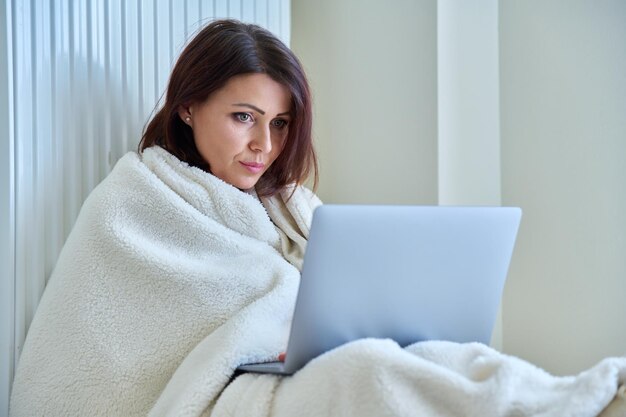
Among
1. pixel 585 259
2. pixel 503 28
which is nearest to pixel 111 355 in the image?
pixel 585 259

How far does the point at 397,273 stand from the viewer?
43.8 inches

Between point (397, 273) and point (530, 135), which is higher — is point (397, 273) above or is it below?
below

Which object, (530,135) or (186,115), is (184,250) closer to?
(186,115)

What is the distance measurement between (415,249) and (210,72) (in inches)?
22.9

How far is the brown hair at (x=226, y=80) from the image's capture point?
149 centimetres

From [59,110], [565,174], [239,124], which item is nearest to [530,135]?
[565,174]

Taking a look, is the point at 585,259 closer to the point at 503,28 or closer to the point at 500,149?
the point at 500,149

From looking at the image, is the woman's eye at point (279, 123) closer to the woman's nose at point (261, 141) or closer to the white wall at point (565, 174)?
the woman's nose at point (261, 141)

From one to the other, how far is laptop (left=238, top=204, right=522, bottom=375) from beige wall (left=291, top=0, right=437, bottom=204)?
0.74 meters

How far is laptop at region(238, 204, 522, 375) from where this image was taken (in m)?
1.04

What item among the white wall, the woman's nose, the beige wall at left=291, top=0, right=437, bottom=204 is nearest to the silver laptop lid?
the woman's nose

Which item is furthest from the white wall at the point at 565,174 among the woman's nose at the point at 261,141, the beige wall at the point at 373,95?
the woman's nose at the point at 261,141

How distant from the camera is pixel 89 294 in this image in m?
1.30

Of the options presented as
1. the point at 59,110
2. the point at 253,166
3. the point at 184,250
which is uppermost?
the point at 59,110
